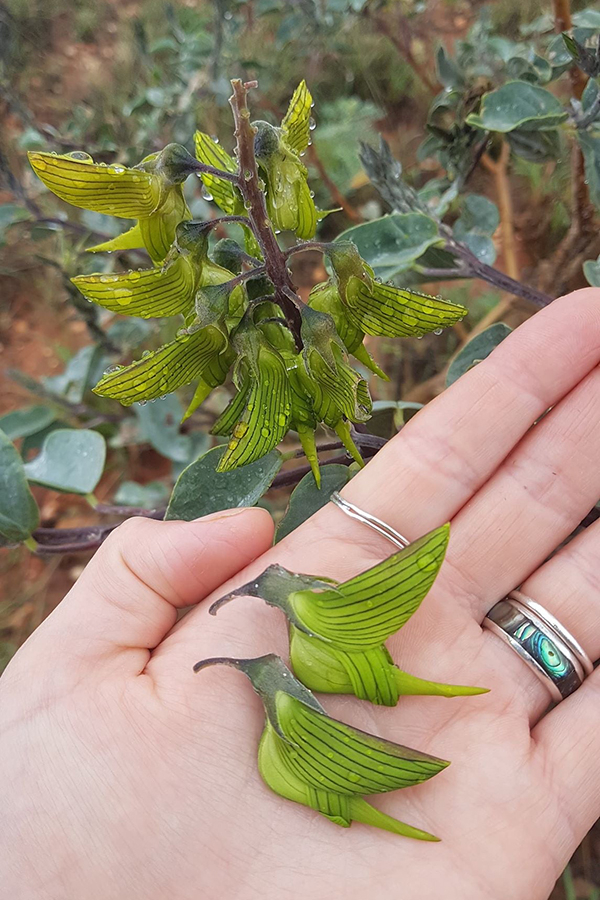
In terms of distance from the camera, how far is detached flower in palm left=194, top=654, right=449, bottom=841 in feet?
2.52

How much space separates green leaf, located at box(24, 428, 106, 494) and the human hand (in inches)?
13.5

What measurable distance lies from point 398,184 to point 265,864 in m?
1.13

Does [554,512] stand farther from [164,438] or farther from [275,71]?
[275,71]

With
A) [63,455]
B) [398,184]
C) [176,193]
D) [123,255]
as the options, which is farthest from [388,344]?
[176,193]

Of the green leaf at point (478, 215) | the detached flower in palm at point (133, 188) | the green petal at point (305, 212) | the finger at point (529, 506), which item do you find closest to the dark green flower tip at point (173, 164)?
the detached flower in palm at point (133, 188)

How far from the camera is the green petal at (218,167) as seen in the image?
A: 817 mm

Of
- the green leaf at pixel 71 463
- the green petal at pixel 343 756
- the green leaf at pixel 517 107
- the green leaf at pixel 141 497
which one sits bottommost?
the green leaf at pixel 141 497

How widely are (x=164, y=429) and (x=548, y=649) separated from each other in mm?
1081

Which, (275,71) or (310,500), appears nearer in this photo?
(310,500)

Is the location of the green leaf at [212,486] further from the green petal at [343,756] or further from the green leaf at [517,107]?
the green leaf at [517,107]

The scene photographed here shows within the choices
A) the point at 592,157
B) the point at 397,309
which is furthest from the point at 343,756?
the point at 592,157

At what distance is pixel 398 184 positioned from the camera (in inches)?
52.3

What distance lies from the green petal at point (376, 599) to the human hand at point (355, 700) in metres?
0.17

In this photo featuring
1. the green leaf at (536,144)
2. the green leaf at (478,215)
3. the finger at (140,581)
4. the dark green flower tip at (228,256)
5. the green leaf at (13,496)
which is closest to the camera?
the dark green flower tip at (228,256)
